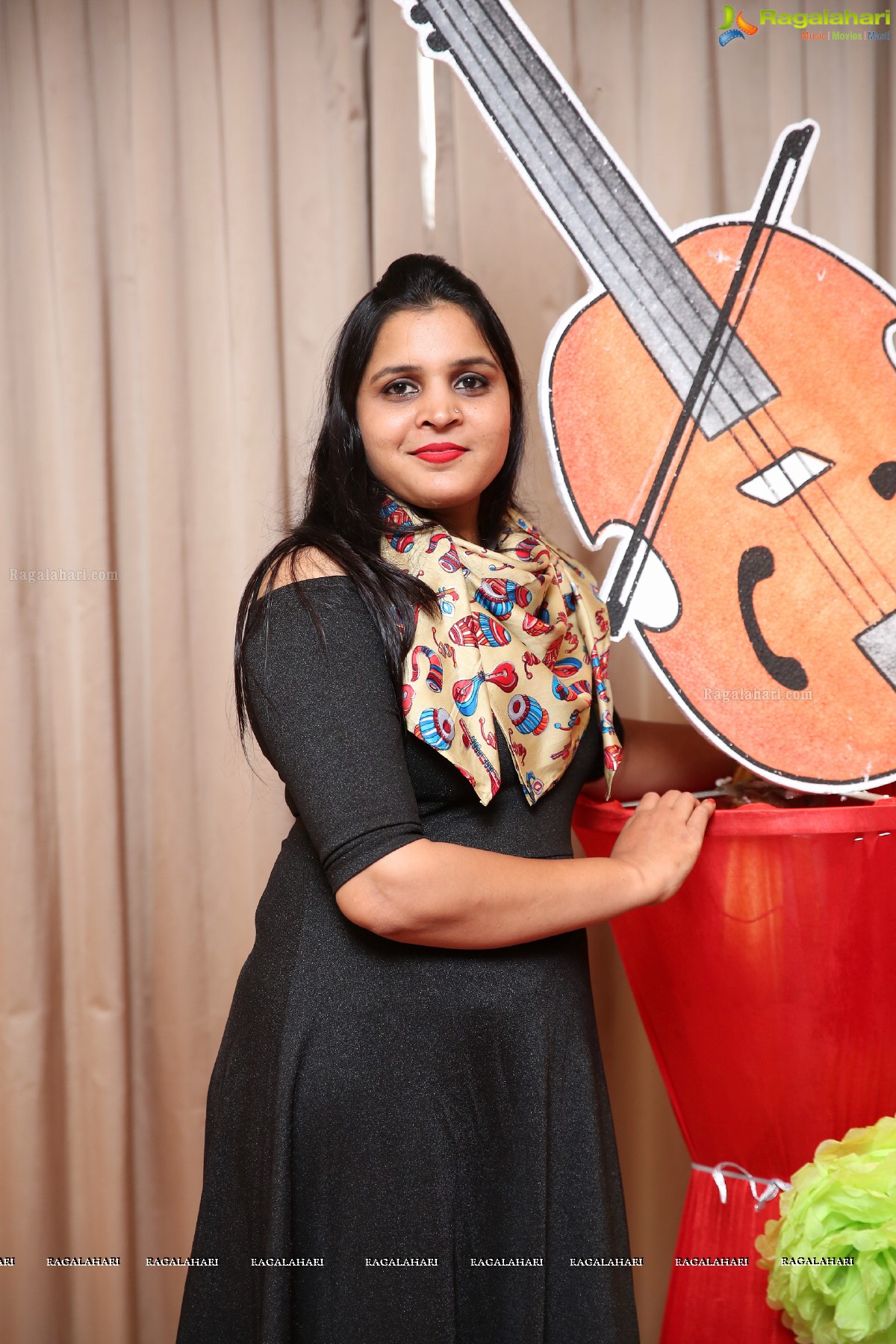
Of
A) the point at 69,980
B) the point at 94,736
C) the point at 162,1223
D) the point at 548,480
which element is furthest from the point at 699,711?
the point at 162,1223

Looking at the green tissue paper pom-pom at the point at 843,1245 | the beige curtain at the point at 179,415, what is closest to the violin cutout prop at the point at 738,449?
the green tissue paper pom-pom at the point at 843,1245

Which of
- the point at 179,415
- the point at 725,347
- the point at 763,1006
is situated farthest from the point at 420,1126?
the point at 179,415

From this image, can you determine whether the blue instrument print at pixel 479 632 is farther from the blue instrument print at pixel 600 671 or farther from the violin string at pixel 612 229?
the violin string at pixel 612 229

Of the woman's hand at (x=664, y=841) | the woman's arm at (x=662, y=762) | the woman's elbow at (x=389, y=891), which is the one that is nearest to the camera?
the woman's elbow at (x=389, y=891)

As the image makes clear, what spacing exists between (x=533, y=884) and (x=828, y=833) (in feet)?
0.84

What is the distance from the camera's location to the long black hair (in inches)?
38.8

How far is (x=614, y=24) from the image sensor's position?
170 centimetres

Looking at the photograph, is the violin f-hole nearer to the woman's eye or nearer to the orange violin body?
the orange violin body

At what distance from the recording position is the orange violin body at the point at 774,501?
3.41 ft

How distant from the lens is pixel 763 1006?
1029 millimetres

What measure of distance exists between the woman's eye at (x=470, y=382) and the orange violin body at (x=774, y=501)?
8 centimetres

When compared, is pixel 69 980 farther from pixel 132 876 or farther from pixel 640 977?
pixel 640 977

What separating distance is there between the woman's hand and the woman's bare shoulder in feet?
1.17

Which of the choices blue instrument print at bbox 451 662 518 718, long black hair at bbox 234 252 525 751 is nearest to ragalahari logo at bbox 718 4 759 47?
long black hair at bbox 234 252 525 751
